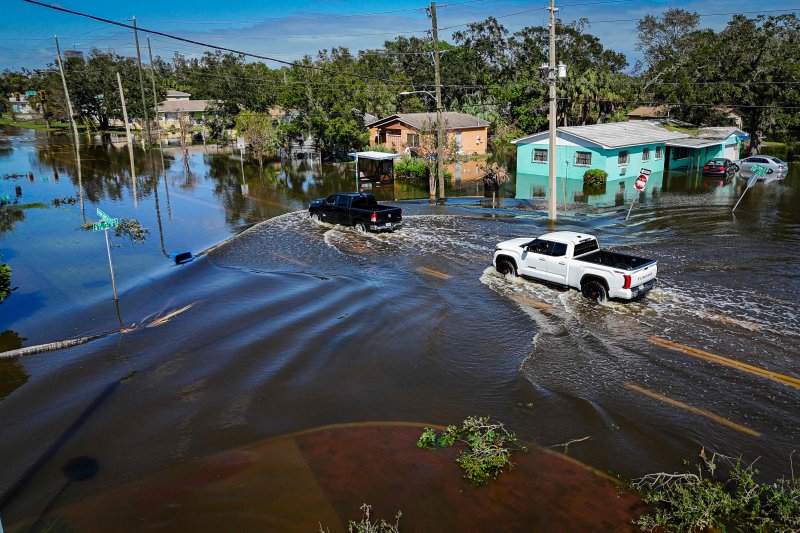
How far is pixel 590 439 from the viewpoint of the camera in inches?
376

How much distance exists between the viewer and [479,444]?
8.98 m

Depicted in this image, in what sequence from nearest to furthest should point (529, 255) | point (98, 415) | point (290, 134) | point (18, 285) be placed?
point (98, 415), point (529, 255), point (18, 285), point (290, 134)

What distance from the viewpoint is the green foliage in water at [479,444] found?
866 cm

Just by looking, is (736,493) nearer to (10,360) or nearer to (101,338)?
(101,338)

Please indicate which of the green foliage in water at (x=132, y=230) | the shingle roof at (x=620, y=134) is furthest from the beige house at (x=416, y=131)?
the green foliage in water at (x=132, y=230)

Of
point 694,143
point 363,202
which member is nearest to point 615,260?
point 363,202

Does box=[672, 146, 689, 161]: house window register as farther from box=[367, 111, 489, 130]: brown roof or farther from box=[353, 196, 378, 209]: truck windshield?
box=[353, 196, 378, 209]: truck windshield

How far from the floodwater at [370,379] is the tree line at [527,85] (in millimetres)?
24354

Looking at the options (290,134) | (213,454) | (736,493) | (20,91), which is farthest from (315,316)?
(20,91)

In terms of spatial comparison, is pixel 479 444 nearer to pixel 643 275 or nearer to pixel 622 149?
pixel 643 275

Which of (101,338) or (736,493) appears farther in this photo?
(101,338)

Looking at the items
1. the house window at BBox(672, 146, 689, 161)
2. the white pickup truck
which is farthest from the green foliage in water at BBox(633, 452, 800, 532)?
the house window at BBox(672, 146, 689, 161)

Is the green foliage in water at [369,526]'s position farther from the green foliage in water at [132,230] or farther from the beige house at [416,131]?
the beige house at [416,131]

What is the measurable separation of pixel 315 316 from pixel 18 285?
11.7 meters
